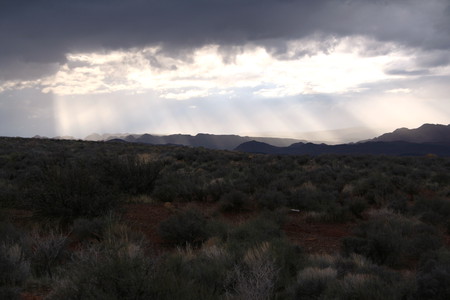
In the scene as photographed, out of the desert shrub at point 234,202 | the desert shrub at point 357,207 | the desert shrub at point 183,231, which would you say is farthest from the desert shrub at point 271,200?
the desert shrub at point 183,231

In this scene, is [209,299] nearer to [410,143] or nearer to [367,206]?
[367,206]

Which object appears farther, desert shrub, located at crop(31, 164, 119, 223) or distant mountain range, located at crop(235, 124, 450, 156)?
distant mountain range, located at crop(235, 124, 450, 156)

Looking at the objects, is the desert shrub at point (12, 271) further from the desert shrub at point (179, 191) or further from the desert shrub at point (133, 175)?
the desert shrub at point (179, 191)

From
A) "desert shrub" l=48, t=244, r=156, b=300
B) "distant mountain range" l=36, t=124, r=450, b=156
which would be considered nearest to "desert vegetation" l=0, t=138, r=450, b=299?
"desert shrub" l=48, t=244, r=156, b=300

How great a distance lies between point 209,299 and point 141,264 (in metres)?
0.82

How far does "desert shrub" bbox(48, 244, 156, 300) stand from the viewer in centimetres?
372

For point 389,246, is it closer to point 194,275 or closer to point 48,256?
point 194,275

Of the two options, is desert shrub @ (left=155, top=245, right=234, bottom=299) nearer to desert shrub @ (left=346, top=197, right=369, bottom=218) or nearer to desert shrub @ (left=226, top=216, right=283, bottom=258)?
desert shrub @ (left=226, top=216, right=283, bottom=258)

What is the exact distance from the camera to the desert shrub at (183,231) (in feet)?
27.5

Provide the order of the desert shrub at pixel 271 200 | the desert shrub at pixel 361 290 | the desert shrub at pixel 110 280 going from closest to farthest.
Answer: the desert shrub at pixel 110 280, the desert shrub at pixel 361 290, the desert shrub at pixel 271 200

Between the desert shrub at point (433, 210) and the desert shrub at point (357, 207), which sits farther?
the desert shrub at point (357, 207)

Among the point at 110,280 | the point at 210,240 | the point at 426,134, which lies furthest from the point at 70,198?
the point at 426,134

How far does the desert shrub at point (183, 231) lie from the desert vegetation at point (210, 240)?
0.08 feet

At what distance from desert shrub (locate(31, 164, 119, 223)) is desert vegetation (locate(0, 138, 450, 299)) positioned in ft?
0.10
